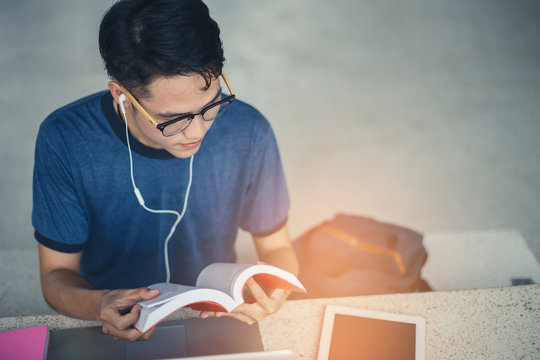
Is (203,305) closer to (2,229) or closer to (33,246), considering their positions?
(33,246)

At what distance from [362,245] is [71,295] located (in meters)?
0.99

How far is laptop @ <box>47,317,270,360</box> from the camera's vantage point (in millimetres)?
962

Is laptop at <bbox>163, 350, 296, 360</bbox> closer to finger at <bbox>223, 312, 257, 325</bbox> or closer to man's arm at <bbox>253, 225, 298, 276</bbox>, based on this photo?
finger at <bbox>223, 312, 257, 325</bbox>

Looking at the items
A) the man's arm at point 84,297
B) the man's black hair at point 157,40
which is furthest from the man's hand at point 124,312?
the man's black hair at point 157,40

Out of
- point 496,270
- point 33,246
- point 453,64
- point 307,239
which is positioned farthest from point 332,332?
point 453,64

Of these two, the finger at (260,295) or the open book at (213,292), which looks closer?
the open book at (213,292)

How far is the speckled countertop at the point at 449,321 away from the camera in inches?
39.2

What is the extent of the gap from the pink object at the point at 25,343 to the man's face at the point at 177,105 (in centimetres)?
47

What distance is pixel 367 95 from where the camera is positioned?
342cm

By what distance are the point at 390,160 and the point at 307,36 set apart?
166 cm

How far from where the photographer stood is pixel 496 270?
68.4 inches

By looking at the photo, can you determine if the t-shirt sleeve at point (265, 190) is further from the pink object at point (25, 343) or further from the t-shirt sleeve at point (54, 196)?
the pink object at point (25, 343)

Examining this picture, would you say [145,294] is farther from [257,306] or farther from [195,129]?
[195,129]

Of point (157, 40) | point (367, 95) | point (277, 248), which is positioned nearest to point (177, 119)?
point (157, 40)
